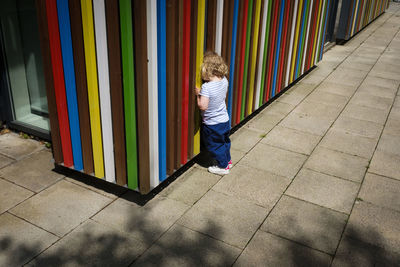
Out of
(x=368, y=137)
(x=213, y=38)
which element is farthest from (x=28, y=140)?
(x=368, y=137)

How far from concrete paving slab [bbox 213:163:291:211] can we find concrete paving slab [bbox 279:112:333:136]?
1.64 metres

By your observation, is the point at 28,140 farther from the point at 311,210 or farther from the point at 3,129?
the point at 311,210

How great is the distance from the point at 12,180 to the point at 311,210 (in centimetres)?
338

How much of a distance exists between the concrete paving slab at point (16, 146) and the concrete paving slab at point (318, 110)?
166 inches

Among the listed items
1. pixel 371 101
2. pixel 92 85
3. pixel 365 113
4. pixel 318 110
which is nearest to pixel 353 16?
pixel 371 101

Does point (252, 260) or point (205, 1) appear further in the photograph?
point (205, 1)

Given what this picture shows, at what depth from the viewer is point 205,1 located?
456 centimetres

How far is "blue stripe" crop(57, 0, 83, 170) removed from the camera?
390cm

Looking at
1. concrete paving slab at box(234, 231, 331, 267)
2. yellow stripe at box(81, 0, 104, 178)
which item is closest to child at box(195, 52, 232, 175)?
yellow stripe at box(81, 0, 104, 178)

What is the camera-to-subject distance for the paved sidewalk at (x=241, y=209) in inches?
148

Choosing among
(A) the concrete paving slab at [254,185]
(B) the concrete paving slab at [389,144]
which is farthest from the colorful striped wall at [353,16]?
(A) the concrete paving slab at [254,185]

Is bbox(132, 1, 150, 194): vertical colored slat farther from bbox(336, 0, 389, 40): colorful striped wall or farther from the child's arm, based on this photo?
bbox(336, 0, 389, 40): colorful striped wall

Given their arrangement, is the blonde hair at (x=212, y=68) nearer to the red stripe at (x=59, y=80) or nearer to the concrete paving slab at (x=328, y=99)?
the red stripe at (x=59, y=80)

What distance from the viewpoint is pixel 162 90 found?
4145mm
